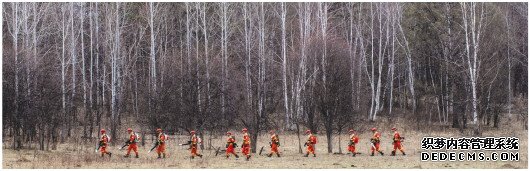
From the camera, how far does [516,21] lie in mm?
47031

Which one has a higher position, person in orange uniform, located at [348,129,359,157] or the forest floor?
person in orange uniform, located at [348,129,359,157]

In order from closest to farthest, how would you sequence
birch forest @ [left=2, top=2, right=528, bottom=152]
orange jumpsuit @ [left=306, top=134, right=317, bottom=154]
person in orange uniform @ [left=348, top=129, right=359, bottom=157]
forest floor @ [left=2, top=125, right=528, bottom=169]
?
1. forest floor @ [left=2, top=125, right=528, bottom=169]
2. orange jumpsuit @ [left=306, top=134, right=317, bottom=154]
3. person in orange uniform @ [left=348, top=129, right=359, bottom=157]
4. birch forest @ [left=2, top=2, right=528, bottom=152]

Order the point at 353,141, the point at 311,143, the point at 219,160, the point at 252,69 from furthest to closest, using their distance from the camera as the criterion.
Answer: the point at 252,69
the point at 353,141
the point at 311,143
the point at 219,160

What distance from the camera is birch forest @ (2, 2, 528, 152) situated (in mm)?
31469

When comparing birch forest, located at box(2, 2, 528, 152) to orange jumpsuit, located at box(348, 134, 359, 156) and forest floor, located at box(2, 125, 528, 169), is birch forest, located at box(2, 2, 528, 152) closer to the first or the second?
forest floor, located at box(2, 125, 528, 169)

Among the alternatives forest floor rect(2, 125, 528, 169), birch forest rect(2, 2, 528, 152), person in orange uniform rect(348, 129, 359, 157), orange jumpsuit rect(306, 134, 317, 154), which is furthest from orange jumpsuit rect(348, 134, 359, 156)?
birch forest rect(2, 2, 528, 152)

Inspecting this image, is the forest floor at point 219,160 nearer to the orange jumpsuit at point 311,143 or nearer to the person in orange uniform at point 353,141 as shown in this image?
the person in orange uniform at point 353,141

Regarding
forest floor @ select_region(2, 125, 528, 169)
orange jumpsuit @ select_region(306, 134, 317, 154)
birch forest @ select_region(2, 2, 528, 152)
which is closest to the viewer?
forest floor @ select_region(2, 125, 528, 169)

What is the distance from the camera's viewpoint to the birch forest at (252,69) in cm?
3147

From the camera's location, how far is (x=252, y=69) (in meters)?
42.0

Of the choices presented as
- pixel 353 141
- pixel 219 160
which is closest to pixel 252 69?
pixel 353 141

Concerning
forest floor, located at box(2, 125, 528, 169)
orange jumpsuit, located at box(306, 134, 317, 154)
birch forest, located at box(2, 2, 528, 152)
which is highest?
birch forest, located at box(2, 2, 528, 152)

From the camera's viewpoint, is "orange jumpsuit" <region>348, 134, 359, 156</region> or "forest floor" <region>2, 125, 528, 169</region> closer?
"forest floor" <region>2, 125, 528, 169</region>

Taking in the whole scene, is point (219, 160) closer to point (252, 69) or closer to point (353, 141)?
point (353, 141)
